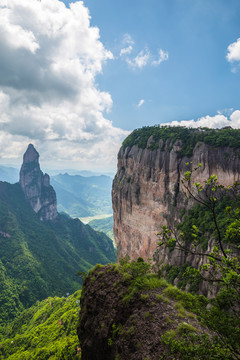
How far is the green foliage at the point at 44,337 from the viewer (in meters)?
29.8

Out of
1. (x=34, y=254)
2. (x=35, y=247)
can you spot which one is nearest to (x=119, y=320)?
(x=34, y=254)

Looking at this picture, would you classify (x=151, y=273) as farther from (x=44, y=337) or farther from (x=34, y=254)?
(x=34, y=254)

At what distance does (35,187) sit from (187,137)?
16925 centimetres

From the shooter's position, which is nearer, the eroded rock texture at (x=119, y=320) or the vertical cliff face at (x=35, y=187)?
the eroded rock texture at (x=119, y=320)

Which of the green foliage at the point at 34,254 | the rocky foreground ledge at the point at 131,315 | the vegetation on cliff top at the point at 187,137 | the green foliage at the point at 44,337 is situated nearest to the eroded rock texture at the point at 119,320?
the rocky foreground ledge at the point at 131,315

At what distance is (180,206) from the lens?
39688 mm

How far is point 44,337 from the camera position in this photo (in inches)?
1822

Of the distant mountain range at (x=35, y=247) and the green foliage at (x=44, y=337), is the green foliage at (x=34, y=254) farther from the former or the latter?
the green foliage at (x=44, y=337)

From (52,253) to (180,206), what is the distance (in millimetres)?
125082

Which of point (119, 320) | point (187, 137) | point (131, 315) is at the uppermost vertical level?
point (187, 137)

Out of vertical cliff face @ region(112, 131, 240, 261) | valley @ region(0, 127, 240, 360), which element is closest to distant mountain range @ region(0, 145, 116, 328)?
valley @ region(0, 127, 240, 360)

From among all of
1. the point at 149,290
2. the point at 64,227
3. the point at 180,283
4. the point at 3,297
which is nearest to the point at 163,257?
the point at 180,283

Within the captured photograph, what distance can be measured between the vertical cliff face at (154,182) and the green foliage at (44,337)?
23.1 metres

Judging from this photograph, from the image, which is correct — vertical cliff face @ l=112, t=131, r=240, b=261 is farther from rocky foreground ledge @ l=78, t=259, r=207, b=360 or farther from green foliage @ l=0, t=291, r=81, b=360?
rocky foreground ledge @ l=78, t=259, r=207, b=360
